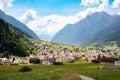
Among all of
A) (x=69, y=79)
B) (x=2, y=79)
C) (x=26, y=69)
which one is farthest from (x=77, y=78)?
(x=26, y=69)

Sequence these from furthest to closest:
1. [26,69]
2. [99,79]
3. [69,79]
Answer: [26,69] < [99,79] < [69,79]

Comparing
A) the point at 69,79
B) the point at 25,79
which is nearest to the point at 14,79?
the point at 25,79

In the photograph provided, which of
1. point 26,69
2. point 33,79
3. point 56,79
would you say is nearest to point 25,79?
point 33,79

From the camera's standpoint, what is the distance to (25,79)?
6994 cm

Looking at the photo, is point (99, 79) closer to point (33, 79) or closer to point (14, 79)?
point (33, 79)

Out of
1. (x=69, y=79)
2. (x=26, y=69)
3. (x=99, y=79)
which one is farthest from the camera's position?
(x=26, y=69)

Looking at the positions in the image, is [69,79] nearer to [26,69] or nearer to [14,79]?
[14,79]

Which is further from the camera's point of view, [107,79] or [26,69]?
[26,69]

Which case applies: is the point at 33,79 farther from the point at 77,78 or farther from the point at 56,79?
the point at 77,78

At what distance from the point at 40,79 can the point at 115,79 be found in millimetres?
18832

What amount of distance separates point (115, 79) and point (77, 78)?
1154cm

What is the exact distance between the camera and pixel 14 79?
226ft

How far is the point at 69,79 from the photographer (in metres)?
67.9

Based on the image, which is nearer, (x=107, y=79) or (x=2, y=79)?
(x=2, y=79)
